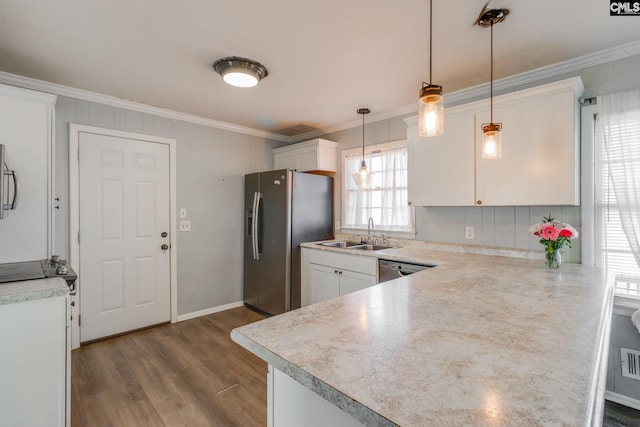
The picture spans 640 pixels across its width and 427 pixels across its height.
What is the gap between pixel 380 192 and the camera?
3561 mm

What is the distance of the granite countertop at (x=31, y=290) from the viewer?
4.58 feet

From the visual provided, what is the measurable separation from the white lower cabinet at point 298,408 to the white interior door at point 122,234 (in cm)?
278

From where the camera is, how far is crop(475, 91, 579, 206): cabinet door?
81.6 inches

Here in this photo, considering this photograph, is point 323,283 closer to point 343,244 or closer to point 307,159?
point 343,244

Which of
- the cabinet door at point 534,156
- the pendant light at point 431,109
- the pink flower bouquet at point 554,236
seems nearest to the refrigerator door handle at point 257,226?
the cabinet door at point 534,156

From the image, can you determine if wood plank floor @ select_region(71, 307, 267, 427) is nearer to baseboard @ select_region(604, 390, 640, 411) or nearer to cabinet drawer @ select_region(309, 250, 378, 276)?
cabinet drawer @ select_region(309, 250, 378, 276)

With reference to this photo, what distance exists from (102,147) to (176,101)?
831 mm

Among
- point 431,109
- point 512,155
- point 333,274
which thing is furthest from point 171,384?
point 512,155

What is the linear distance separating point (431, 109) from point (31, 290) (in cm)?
207

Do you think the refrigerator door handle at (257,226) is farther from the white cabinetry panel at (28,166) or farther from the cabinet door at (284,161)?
the white cabinetry panel at (28,166)

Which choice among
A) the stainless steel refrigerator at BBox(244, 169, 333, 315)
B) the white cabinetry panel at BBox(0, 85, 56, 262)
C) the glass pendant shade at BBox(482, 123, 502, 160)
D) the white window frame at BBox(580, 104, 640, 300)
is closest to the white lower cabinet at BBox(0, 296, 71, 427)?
the white cabinetry panel at BBox(0, 85, 56, 262)

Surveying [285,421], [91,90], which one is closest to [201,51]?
[91,90]

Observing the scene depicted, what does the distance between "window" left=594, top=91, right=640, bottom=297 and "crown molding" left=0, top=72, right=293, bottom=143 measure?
11.4 feet

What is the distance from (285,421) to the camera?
3.05ft
